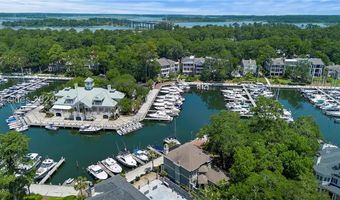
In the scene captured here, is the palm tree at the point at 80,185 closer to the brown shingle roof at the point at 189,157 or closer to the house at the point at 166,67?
the brown shingle roof at the point at 189,157

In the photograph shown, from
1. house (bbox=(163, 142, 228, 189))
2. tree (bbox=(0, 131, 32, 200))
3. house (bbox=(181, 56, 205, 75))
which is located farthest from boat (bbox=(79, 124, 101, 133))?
house (bbox=(181, 56, 205, 75))

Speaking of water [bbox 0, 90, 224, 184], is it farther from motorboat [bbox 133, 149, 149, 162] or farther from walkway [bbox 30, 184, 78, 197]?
motorboat [bbox 133, 149, 149, 162]

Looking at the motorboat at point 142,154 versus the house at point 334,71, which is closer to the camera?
the motorboat at point 142,154

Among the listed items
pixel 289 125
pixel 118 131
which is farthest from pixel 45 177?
pixel 289 125

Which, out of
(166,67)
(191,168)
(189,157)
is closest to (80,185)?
(191,168)

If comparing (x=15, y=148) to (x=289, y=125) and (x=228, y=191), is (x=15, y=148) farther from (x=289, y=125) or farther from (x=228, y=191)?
(x=289, y=125)

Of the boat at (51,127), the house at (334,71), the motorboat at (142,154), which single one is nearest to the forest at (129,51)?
the house at (334,71)
